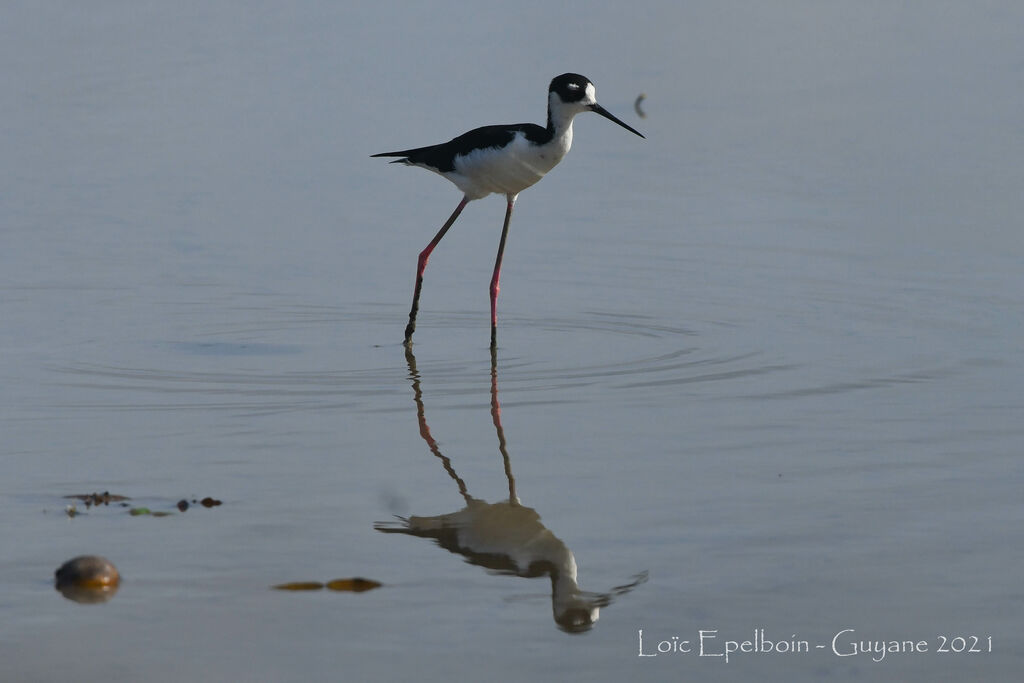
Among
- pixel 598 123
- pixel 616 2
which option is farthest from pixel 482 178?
pixel 616 2

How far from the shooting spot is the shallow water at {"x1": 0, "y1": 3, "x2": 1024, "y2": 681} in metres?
4.19

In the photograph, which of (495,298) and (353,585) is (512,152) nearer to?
(495,298)

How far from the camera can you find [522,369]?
7383 mm

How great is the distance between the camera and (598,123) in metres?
14.3

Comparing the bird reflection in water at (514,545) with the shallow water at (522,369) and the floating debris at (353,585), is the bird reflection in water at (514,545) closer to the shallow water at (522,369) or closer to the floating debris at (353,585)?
the shallow water at (522,369)

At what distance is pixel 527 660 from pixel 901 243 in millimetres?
6405

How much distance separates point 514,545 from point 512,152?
145 inches

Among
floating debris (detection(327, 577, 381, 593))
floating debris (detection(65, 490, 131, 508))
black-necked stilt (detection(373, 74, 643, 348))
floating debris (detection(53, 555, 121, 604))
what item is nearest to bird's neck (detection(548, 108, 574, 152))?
black-necked stilt (detection(373, 74, 643, 348))

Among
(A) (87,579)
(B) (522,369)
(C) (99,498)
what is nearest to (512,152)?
(B) (522,369)

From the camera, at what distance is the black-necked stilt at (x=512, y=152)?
Result: 8.09 m

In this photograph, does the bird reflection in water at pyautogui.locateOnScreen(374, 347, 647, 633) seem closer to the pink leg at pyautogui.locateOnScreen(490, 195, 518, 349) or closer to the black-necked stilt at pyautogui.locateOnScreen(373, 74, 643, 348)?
the pink leg at pyautogui.locateOnScreen(490, 195, 518, 349)

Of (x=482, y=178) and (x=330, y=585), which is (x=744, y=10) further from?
(x=330, y=585)

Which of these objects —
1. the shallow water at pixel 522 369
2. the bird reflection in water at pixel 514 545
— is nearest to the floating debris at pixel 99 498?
the shallow water at pixel 522 369

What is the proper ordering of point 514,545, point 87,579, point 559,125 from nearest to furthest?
1. point 87,579
2. point 514,545
3. point 559,125
